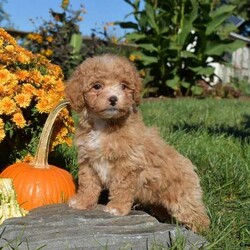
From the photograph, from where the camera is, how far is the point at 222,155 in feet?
16.5

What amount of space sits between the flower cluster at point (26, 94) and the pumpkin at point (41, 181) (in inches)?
10.2

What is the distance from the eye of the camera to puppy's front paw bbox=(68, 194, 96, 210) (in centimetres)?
337

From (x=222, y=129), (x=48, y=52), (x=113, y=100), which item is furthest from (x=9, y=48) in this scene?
(x=48, y=52)

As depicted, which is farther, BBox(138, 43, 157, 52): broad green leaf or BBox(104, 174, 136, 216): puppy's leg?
BBox(138, 43, 157, 52): broad green leaf

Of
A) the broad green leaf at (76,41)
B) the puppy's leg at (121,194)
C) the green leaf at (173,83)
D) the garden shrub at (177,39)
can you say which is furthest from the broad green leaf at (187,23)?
the puppy's leg at (121,194)

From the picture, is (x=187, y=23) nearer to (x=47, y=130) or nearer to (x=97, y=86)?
(x=47, y=130)

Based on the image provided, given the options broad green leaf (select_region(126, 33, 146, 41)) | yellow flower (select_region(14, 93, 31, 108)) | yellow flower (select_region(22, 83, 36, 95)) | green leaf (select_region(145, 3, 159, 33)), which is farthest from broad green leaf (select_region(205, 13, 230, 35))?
yellow flower (select_region(14, 93, 31, 108))

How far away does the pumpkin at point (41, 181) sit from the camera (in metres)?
3.61

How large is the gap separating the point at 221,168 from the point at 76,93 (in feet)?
5.94

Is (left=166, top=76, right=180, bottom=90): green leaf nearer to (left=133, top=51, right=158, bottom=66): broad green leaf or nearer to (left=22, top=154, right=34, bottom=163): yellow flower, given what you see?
(left=133, top=51, right=158, bottom=66): broad green leaf

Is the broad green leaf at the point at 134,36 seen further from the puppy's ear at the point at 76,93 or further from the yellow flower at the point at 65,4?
the puppy's ear at the point at 76,93

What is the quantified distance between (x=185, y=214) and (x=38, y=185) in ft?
3.58

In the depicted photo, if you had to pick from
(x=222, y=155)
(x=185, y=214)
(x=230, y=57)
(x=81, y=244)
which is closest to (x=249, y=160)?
(x=222, y=155)

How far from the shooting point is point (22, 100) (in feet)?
12.5
